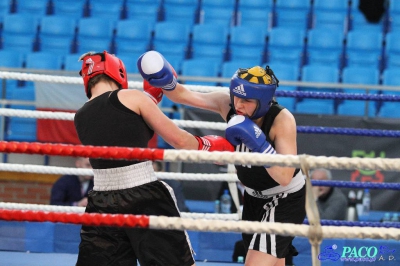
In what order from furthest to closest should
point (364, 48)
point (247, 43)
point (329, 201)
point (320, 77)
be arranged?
point (247, 43) < point (364, 48) < point (320, 77) < point (329, 201)

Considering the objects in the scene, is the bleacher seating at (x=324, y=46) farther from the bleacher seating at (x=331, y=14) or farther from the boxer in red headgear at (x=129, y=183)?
the boxer in red headgear at (x=129, y=183)

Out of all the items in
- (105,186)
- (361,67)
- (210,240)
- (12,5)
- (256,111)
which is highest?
(12,5)

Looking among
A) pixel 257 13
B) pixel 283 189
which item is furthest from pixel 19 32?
pixel 283 189

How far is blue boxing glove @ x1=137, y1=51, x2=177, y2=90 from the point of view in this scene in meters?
2.82

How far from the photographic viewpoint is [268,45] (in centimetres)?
788

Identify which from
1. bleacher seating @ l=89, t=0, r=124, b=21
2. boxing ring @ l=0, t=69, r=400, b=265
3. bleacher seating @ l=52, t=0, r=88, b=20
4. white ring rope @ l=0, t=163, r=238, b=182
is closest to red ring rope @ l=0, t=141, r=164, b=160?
boxing ring @ l=0, t=69, r=400, b=265

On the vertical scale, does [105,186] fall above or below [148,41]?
below

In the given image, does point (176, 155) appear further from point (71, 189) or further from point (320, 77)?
point (320, 77)

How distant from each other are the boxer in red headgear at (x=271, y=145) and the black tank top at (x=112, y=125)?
37cm

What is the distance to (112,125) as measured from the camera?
2514 mm

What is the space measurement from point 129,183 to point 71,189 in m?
2.85

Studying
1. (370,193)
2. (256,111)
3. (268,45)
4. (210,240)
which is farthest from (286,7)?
(256,111)

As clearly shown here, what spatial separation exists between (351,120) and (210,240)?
83.0 inches

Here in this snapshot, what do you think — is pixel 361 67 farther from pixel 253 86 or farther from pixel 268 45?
pixel 253 86
